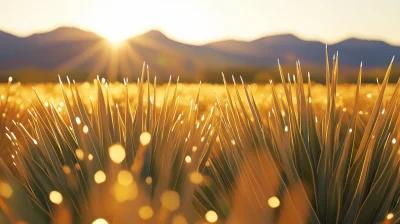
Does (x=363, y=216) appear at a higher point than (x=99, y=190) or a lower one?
lower

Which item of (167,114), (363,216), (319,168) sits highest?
(167,114)

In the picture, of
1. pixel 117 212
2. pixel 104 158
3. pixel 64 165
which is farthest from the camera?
pixel 64 165

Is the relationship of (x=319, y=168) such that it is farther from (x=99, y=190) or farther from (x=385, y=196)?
(x=99, y=190)

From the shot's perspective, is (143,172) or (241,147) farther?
(241,147)

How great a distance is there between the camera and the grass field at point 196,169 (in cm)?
137

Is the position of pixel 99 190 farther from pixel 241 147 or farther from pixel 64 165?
pixel 241 147

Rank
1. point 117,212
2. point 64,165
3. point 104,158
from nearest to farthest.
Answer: point 117,212, point 104,158, point 64,165

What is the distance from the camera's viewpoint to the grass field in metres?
1.37

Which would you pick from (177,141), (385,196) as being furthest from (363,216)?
(177,141)

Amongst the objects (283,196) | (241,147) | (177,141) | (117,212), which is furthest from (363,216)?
(117,212)

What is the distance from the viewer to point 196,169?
1402 mm

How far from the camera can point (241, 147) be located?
153cm

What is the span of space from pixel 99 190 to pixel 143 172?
10 cm

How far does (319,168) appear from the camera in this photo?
1486mm
